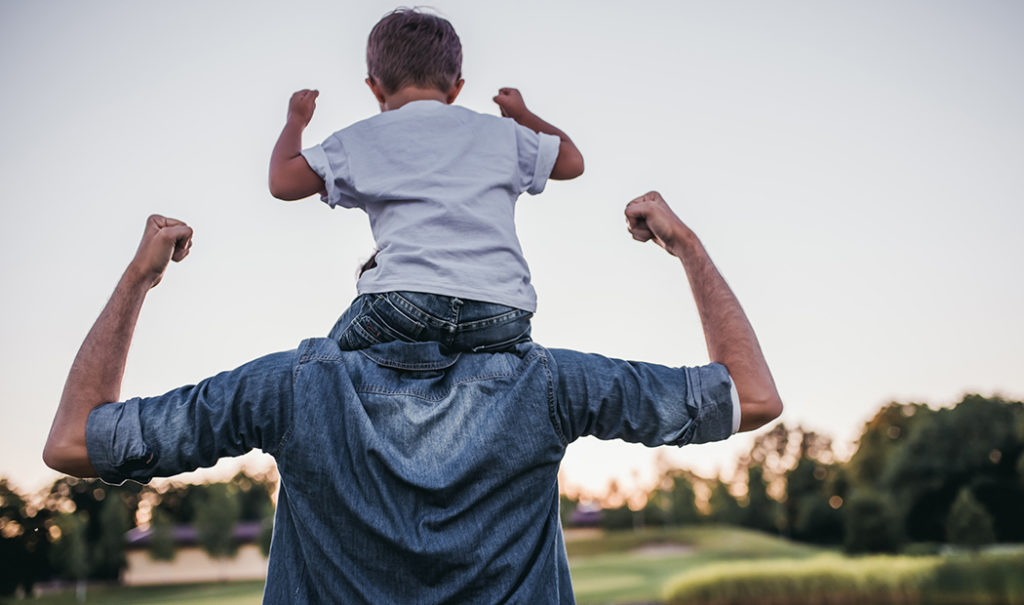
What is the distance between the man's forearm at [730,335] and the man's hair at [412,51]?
693 millimetres

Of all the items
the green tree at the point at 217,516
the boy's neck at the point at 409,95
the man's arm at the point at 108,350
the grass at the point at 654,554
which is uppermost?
the boy's neck at the point at 409,95

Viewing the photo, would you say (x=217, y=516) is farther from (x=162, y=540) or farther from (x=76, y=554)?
(x=76, y=554)

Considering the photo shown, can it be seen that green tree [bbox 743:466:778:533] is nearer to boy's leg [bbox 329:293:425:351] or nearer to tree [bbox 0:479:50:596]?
tree [bbox 0:479:50:596]

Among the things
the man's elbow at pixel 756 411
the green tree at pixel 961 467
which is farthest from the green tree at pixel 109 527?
the man's elbow at pixel 756 411

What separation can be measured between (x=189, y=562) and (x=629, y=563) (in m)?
27.5

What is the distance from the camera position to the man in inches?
61.9

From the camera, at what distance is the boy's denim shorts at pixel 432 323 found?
169 centimetres

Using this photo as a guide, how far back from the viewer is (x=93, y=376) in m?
1.64

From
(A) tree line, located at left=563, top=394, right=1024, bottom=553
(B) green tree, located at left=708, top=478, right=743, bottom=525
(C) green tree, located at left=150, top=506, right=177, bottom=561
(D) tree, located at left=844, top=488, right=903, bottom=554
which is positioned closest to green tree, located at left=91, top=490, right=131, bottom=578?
(C) green tree, located at left=150, top=506, right=177, bottom=561

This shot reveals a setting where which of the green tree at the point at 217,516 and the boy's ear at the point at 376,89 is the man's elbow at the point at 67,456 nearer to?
the boy's ear at the point at 376,89

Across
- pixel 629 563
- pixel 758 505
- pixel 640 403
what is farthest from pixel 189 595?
pixel 640 403

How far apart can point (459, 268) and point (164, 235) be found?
631 mm

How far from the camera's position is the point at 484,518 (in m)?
1.62

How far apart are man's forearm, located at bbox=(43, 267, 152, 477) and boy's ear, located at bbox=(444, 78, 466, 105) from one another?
2.65ft
